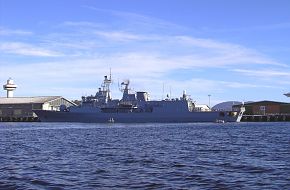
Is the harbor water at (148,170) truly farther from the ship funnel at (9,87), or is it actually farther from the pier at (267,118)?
the ship funnel at (9,87)

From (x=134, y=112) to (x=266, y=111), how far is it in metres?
41.1

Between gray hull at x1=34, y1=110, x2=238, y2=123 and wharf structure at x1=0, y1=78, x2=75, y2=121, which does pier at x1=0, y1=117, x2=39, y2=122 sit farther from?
gray hull at x1=34, y1=110, x2=238, y2=123

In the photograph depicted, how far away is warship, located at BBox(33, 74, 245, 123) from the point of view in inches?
4286

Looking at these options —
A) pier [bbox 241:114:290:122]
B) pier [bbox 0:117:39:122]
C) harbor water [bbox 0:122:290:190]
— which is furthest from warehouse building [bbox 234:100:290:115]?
harbor water [bbox 0:122:290:190]

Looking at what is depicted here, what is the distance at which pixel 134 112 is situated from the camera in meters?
111

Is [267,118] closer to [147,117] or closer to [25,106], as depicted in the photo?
[147,117]

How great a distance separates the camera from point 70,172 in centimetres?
2030

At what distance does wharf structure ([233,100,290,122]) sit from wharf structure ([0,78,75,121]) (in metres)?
50.0

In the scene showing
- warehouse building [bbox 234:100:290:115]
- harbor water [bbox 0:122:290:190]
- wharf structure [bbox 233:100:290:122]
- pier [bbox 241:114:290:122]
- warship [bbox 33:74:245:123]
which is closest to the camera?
harbor water [bbox 0:122:290:190]

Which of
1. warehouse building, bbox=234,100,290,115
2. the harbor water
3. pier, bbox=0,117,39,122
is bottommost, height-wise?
the harbor water

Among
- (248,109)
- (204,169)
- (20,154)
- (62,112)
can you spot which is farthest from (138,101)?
(204,169)

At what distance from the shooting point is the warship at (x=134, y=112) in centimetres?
10888

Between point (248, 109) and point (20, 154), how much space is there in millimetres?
111295

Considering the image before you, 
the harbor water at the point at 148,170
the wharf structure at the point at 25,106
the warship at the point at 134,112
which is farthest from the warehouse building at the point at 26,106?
the harbor water at the point at 148,170
